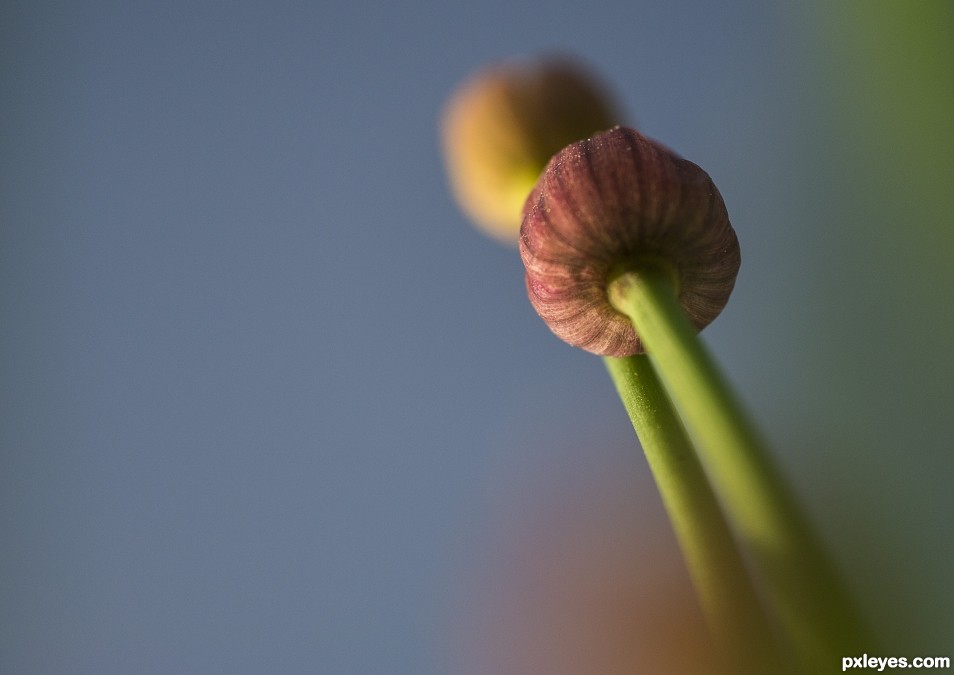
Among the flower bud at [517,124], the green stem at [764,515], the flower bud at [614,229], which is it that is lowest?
the green stem at [764,515]

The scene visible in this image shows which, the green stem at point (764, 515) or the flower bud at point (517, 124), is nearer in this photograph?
the green stem at point (764, 515)

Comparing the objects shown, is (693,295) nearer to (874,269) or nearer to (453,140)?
(453,140)

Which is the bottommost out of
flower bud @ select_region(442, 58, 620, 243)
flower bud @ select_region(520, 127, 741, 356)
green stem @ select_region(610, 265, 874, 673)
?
green stem @ select_region(610, 265, 874, 673)

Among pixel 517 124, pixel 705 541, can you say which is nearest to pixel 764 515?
pixel 705 541

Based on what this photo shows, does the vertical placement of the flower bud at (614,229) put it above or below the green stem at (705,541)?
above

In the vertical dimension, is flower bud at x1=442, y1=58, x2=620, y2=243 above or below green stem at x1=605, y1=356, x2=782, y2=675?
above

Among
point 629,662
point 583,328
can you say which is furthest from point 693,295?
point 629,662

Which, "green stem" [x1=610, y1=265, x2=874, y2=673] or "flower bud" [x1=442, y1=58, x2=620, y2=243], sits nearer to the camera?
"green stem" [x1=610, y1=265, x2=874, y2=673]
